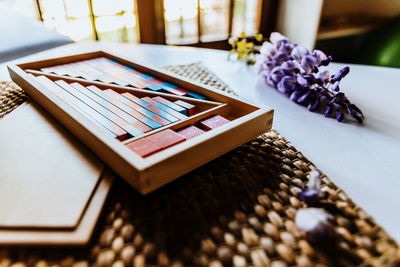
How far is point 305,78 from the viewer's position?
74 centimetres

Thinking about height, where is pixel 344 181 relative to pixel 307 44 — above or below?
above

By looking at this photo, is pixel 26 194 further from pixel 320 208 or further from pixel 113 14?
pixel 113 14

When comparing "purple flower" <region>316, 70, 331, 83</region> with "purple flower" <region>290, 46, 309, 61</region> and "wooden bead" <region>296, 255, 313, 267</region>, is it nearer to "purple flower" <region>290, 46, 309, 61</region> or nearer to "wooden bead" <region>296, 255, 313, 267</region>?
"purple flower" <region>290, 46, 309, 61</region>

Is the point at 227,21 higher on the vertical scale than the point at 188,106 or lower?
lower

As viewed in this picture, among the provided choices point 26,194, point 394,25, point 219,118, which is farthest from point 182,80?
point 394,25

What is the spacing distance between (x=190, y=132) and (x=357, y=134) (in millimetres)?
375

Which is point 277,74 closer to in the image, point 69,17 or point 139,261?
point 139,261

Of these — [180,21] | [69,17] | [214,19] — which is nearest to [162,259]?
[69,17]

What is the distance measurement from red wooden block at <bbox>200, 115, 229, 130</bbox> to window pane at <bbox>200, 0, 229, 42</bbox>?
271cm

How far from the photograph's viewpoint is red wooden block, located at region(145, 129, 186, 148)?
46 cm

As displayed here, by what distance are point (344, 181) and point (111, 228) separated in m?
0.37

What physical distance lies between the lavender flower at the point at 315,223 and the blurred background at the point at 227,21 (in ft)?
4.97

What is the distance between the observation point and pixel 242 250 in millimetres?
Answer: 349

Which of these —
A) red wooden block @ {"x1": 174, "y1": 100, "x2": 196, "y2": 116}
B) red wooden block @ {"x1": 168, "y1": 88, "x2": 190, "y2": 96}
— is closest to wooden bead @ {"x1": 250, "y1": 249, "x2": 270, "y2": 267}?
red wooden block @ {"x1": 174, "y1": 100, "x2": 196, "y2": 116}
